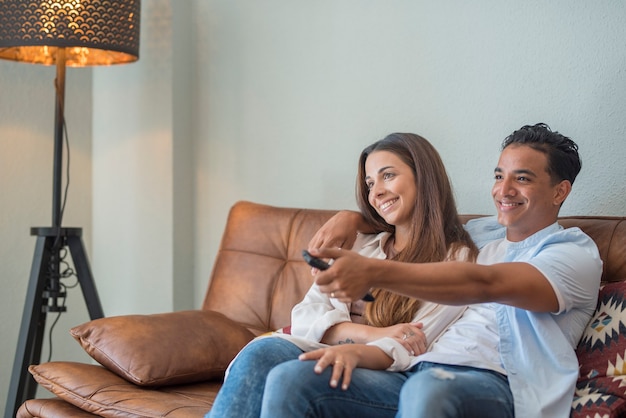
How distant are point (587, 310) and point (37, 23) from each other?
1.95 metres

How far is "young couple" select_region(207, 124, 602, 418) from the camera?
1.63 meters

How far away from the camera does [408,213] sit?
2.22 meters

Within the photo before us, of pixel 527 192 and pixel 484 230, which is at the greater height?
pixel 527 192

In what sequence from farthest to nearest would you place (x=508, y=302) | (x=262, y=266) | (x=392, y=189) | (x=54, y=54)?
(x=54, y=54) < (x=262, y=266) < (x=392, y=189) < (x=508, y=302)

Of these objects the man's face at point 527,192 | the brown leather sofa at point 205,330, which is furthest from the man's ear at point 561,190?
the brown leather sofa at point 205,330

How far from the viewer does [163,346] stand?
7.76ft

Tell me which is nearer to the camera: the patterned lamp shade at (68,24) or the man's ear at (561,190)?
the man's ear at (561,190)

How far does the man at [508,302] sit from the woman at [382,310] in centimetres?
3

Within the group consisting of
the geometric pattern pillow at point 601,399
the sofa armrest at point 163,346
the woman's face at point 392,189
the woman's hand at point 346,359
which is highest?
the woman's face at point 392,189

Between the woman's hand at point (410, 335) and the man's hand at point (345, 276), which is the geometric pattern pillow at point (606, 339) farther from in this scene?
the man's hand at point (345, 276)

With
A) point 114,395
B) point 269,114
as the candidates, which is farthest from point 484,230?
point 269,114

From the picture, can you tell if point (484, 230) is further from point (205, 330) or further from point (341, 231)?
point (205, 330)

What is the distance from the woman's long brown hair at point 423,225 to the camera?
6.81 feet

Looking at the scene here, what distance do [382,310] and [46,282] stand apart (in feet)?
4.83
